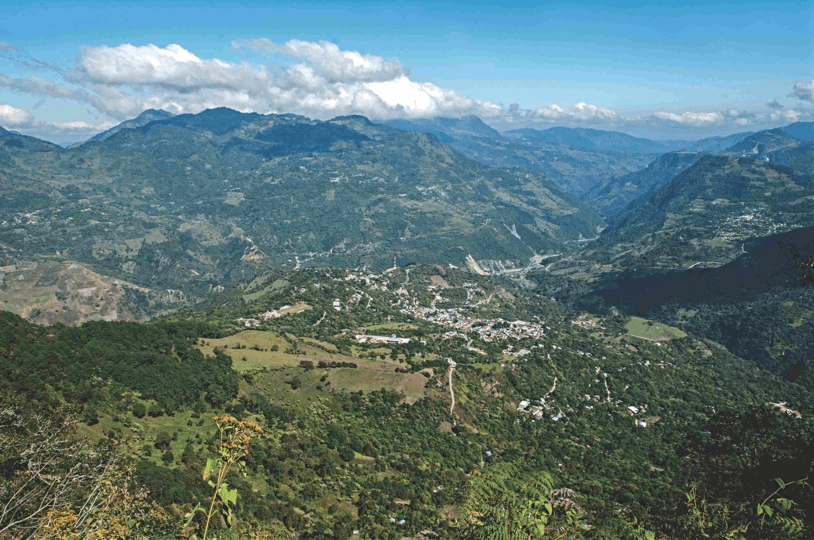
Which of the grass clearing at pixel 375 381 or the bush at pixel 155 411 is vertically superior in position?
the bush at pixel 155 411

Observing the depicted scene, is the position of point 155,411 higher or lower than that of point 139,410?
lower

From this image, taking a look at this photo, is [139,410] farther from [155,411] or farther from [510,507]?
[510,507]

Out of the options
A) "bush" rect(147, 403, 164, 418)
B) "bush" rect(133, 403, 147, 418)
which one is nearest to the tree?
"bush" rect(133, 403, 147, 418)

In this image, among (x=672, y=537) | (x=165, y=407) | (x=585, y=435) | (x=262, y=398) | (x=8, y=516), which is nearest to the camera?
(x=672, y=537)

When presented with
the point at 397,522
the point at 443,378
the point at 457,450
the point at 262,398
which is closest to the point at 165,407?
the point at 262,398

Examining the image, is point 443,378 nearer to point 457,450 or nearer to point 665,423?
point 457,450

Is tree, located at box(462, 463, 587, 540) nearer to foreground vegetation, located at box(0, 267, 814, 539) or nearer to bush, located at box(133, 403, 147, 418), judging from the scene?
foreground vegetation, located at box(0, 267, 814, 539)

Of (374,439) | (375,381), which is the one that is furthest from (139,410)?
(375,381)

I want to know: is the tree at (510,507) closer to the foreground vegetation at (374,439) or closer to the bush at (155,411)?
the foreground vegetation at (374,439)

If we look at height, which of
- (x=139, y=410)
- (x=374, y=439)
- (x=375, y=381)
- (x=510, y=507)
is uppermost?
(x=510, y=507)

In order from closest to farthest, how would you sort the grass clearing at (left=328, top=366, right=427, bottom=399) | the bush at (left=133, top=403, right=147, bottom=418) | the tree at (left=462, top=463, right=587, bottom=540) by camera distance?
1. the tree at (left=462, top=463, right=587, bottom=540)
2. the bush at (left=133, top=403, right=147, bottom=418)
3. the grass clearing at (left=328, top=366, right=427, bottom=399)

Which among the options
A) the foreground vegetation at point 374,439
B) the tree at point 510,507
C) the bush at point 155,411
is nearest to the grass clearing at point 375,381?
the foreground vegetation at point 374,439
